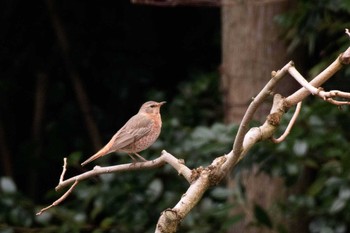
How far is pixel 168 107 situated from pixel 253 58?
1.06m

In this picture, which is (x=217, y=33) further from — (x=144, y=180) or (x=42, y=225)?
(x=42, y=225)

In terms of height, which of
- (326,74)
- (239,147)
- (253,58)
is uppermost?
(253,58)

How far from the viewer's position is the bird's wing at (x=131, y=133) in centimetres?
395

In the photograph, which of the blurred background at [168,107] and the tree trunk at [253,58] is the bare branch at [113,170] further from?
the tree trunk at [253,58]

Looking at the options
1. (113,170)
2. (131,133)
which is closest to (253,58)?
(131,133)

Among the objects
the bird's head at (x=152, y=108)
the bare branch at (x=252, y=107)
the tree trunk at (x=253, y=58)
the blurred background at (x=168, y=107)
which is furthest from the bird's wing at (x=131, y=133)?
the tree trunk at (x=253, y=58)

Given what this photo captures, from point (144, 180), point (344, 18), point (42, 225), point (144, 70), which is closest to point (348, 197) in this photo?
point (344, 18)

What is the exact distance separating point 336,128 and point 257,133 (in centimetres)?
298

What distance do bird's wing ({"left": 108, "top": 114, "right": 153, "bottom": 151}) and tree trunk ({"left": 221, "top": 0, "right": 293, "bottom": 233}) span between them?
1.84m

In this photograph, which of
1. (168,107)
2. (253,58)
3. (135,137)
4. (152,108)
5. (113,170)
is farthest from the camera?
(168,107)

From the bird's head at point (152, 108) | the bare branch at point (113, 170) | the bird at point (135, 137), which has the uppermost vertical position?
the bird's head at point (152, 108)

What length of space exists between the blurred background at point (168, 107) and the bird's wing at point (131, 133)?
1.09m

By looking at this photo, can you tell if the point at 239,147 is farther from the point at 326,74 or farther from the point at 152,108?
the point at 152,108

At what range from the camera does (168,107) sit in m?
6.87
